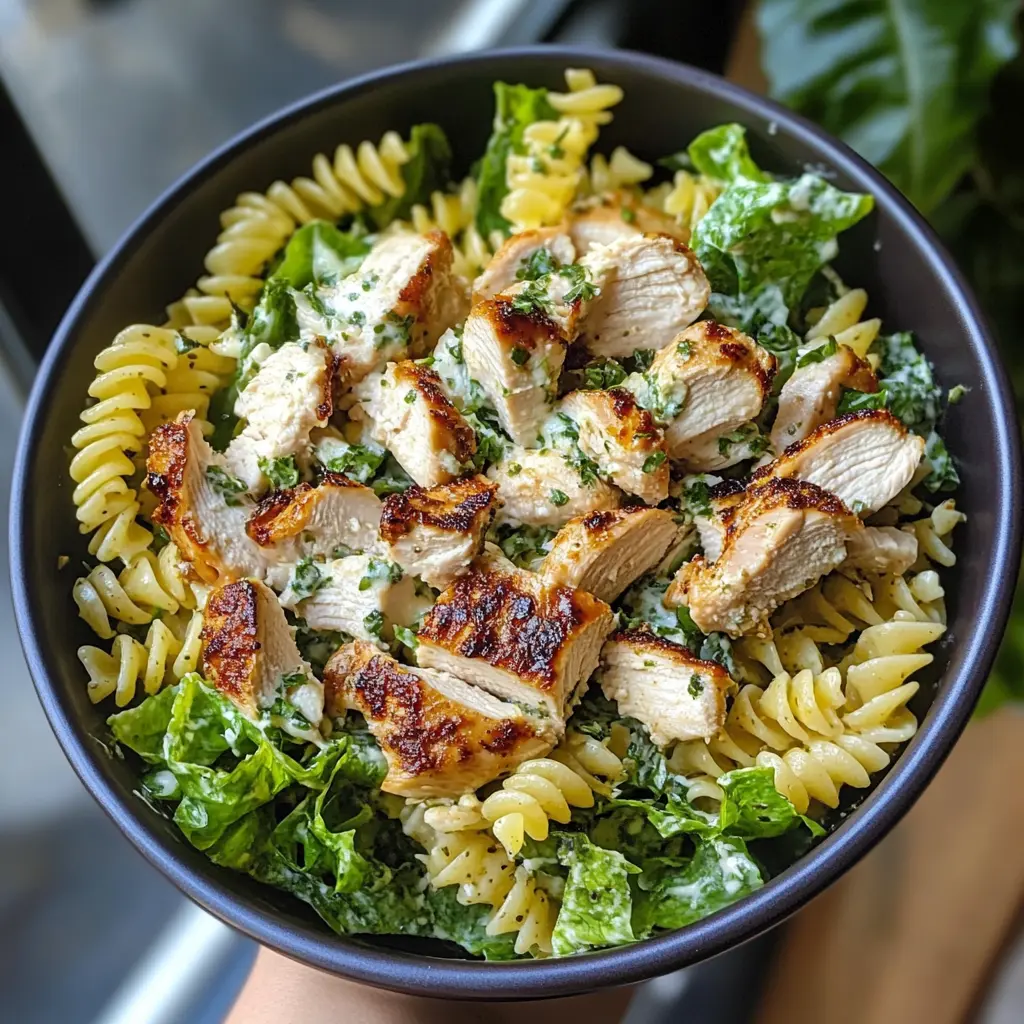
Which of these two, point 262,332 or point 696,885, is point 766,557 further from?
A: point 262,332

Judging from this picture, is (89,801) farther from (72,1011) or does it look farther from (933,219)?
(933,219)

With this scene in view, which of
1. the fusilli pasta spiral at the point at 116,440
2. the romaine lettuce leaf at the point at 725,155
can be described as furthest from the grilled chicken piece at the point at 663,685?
the romaine lettuce leaf at the point at 725,155

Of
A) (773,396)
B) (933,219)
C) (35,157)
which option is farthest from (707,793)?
(933,219)

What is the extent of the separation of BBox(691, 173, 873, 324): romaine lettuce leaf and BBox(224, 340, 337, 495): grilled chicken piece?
81 centimetres

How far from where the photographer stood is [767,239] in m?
2.36

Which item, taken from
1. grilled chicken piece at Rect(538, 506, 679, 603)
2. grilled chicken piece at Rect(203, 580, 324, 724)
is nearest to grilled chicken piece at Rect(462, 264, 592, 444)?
grilled chicken piece at Rect(538, 506, 679, 603)

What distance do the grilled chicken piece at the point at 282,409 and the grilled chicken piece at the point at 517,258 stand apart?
0.34m

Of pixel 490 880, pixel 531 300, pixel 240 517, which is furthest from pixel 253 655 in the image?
pixel 531 300

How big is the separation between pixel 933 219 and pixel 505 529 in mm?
Answer: 2261

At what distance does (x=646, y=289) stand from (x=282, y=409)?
2.35 feet

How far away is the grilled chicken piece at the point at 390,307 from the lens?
217cm

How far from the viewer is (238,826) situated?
6.39ft

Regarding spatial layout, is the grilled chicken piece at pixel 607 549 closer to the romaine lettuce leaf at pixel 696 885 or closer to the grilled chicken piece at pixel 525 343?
the grilled chicken piece at pixel 525 343

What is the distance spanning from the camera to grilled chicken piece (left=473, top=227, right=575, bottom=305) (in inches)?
88.0
